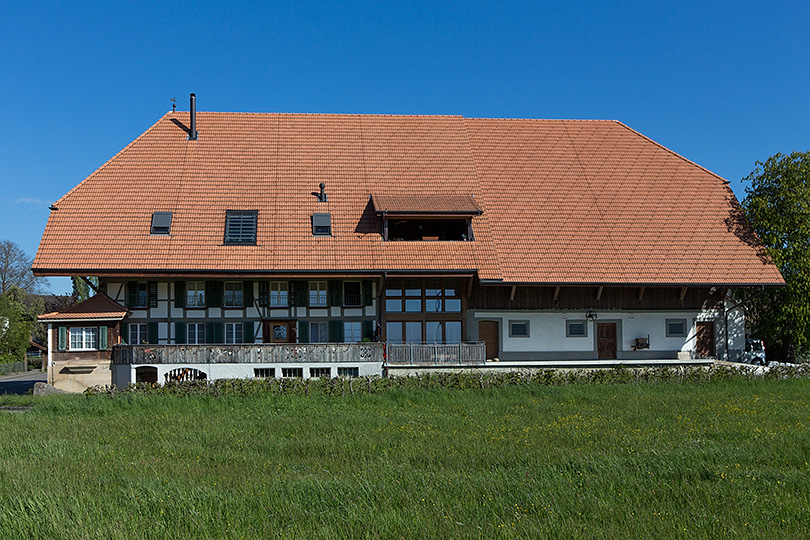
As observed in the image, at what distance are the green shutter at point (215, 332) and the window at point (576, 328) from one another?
14031 mm

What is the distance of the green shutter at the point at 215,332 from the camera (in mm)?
27875

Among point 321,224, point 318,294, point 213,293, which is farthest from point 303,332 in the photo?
point 321,224

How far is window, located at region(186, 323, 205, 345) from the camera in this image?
1105 inches

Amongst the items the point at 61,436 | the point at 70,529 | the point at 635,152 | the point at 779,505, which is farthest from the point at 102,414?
the point at 635,152

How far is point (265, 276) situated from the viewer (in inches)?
1080

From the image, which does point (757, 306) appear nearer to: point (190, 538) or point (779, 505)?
point (779, 505)

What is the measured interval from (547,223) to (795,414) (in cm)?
1520

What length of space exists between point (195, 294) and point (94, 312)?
3.73m

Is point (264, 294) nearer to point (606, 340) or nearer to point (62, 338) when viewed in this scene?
point (62, 338)

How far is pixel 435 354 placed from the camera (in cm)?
2678

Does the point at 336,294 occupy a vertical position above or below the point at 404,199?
below

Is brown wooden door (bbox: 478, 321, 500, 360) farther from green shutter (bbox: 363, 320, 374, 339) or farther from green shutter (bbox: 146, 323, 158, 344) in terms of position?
green shutter (bbox: 146, 323, 158, 344)

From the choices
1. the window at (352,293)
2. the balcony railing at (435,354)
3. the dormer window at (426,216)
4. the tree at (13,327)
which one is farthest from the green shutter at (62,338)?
the tree at (13,327)

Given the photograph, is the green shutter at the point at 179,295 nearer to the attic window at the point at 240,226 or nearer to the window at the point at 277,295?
the attic window at the point at 240,226
